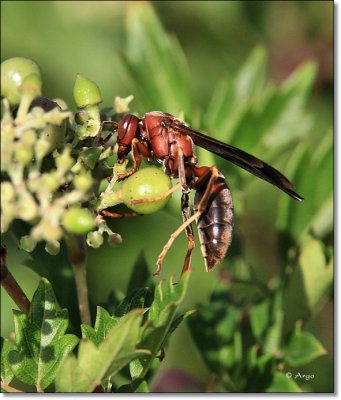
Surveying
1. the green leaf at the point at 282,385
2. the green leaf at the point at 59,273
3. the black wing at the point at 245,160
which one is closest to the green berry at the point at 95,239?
the green leaf at the point at 59,273

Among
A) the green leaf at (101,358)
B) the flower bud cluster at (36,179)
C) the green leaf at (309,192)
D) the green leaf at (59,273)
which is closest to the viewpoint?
the flower bud cluster at (36,179)

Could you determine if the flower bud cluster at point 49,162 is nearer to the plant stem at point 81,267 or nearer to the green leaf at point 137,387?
the plant stem at point 81,267

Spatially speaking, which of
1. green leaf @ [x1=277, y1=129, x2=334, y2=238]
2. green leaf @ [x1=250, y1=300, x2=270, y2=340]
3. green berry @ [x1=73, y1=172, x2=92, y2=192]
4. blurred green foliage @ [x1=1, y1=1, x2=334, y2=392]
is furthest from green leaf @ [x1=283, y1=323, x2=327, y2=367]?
green berry @ [x1=73, y1=172, x2=92, y2=192]

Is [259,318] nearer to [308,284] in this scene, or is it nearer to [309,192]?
[308,284]

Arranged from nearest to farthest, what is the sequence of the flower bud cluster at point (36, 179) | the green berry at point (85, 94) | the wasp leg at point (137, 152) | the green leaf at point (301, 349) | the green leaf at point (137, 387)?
1. the flower bud cluster at point (36, 179)
2. the green leaf at point (137, 387)
3. the green berry at point (85, 94)
4. the wasp leg at point (137, 152)
5. the green leaf at point (301, 349)

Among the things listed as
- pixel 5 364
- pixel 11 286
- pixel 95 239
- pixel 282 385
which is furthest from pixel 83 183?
pixel 282 385
